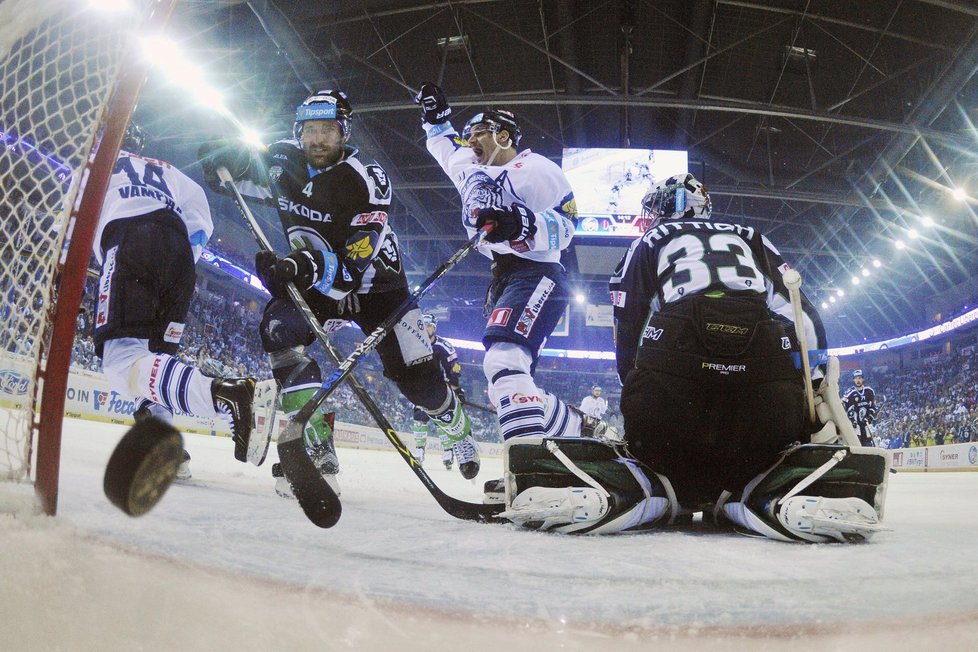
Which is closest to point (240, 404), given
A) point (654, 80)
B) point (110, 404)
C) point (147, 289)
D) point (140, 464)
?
point (147, 289)

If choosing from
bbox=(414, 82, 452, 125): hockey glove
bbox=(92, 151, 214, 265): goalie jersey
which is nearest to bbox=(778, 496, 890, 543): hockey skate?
bbox=(92, 151, 214, 265): goalie jersey

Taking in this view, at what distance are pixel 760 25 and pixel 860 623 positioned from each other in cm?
740

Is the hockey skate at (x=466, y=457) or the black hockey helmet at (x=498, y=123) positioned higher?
the black hockey helmet at (x=498, y=123)

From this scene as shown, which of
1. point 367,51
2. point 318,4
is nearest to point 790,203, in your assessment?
point 367,51

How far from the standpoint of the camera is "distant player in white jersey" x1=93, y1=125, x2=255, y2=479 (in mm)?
1543

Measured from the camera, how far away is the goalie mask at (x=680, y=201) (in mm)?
1586

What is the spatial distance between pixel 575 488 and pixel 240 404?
760 millimetres

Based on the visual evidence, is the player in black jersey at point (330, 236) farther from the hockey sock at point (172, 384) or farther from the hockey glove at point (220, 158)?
the hockey sock at point (172, 384)

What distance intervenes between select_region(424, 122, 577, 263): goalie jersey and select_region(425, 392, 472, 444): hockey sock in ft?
2.03

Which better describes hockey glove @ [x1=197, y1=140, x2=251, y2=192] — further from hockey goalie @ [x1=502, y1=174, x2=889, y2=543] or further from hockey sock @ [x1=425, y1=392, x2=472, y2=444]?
hockey goalie @ [x1=502, y1=174, x2=889, y2=543]

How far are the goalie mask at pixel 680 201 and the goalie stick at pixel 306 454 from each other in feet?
1.65

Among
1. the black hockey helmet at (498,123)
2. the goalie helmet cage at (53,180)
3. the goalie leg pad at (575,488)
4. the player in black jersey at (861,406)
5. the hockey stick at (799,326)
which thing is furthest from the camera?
the player in black jersey at (861,406)

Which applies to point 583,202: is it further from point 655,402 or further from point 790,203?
point 655,402

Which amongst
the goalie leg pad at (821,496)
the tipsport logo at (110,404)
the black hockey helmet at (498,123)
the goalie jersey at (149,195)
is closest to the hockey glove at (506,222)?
the black hockey helmet at (498,123)
